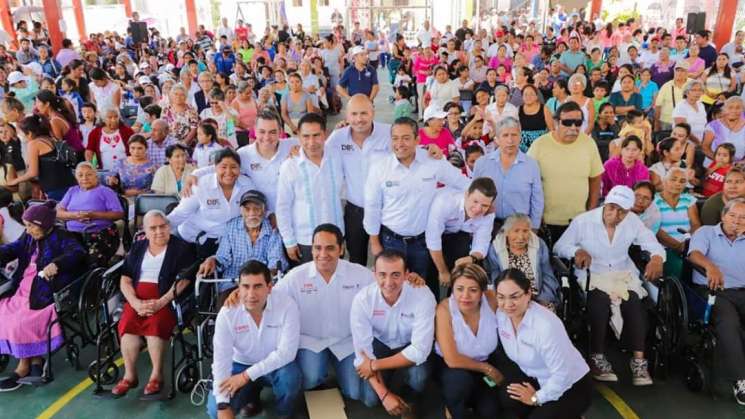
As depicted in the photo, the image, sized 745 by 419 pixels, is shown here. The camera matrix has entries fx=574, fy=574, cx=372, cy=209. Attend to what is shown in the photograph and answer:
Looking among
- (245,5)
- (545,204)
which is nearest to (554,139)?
(545,204)

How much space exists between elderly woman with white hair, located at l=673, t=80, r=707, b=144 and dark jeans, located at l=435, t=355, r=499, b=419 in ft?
15.1

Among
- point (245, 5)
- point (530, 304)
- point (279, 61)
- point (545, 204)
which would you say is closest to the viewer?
point (530, 304)

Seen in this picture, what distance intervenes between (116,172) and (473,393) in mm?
3914

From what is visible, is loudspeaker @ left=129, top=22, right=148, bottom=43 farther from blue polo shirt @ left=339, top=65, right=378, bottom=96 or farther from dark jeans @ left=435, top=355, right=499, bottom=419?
dark jeans @ left=435, top=355, right=499, bottom=419

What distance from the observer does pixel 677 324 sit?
3.58 m

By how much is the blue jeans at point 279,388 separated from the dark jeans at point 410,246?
986mm

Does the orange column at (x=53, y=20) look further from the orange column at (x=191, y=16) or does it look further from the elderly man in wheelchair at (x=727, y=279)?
the elderly man in wheelchair at (x=727, y=279)

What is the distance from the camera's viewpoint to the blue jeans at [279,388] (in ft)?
10.4

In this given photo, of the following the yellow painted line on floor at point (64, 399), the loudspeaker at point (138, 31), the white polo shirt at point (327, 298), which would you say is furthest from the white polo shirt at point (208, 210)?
the loudspeaker at point (138, 31)

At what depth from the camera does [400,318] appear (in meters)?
3.20

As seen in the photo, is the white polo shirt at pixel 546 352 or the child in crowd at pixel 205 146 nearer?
the white polo shirt at pixel 546 352

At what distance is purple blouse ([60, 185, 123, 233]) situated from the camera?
454cm

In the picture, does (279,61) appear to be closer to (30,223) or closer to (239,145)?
(239,145)

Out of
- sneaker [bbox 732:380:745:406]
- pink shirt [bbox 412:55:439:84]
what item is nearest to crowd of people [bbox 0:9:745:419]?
sneaker [bbox 732:380:745:406]
